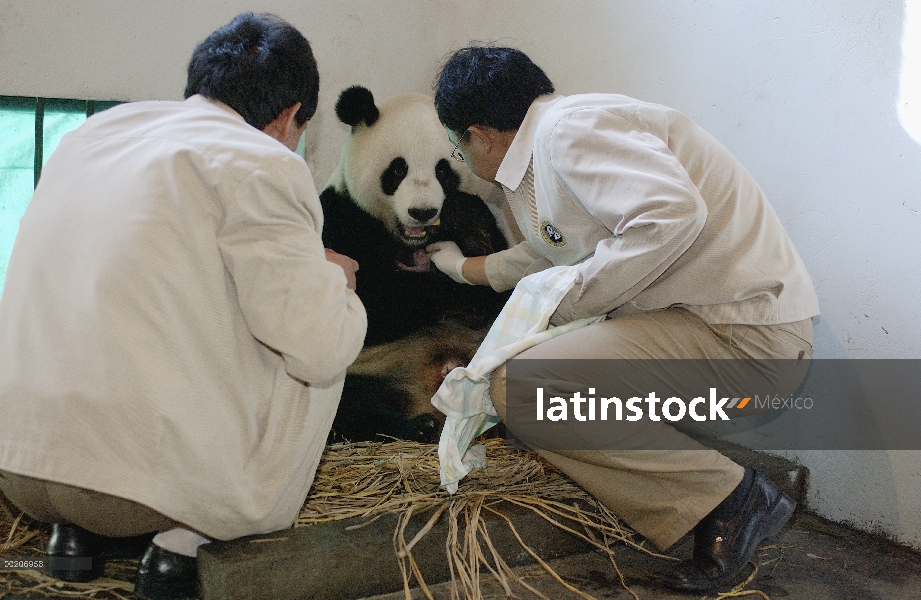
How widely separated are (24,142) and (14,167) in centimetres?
9

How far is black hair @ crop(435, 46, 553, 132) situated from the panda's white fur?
0.61 m

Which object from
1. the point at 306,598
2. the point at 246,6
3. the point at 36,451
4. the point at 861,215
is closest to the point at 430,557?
the point at 306,598

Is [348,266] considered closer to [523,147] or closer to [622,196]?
[523,147]

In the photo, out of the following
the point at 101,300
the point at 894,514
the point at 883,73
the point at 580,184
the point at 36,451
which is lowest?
the point at 894,514

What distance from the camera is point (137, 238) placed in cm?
133

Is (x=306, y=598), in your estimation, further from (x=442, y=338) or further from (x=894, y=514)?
(x=894, y=514)

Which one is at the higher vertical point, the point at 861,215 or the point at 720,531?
the point at 861,215

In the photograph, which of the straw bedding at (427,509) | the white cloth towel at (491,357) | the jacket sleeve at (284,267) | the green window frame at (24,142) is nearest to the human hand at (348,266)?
the white cloth towel at (491,357)

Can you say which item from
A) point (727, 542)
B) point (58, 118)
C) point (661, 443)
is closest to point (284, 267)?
point (661, 443)

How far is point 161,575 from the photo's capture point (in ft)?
5.19

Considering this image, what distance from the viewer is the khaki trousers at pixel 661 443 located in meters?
1.79

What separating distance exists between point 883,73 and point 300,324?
1729mm

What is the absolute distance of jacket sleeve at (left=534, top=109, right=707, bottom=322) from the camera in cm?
163

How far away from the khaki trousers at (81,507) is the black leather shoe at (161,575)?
0.08 metres
